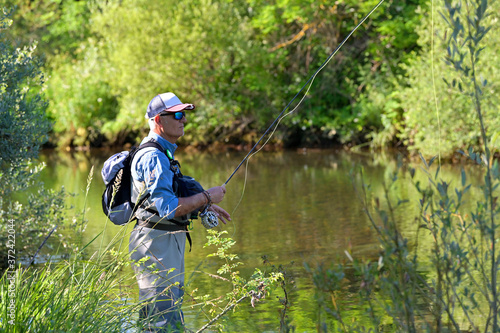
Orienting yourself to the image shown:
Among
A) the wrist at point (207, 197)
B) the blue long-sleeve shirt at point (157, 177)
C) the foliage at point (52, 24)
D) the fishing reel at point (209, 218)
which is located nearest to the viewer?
the blue long-sleeve shirt at point (157, 177)

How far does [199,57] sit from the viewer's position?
947 inches

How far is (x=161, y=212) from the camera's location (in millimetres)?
4281

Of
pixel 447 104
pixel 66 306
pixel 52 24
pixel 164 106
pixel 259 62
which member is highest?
pixel 52 24

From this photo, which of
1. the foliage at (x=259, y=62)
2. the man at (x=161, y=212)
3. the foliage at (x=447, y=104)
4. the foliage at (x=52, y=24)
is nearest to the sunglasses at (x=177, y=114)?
the man at (x=161, y=212)

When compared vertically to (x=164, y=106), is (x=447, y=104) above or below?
below

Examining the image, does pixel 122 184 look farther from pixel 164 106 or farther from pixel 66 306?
pixel 66 306

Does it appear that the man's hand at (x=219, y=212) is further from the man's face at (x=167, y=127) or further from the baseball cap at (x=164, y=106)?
the baseball cap at (x=164, y=106)

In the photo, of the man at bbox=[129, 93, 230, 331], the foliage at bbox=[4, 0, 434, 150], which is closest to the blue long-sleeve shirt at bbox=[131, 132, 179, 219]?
the man at bbox=[129, 93, 230, 331]

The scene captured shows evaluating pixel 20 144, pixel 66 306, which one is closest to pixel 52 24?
pixel 20 144

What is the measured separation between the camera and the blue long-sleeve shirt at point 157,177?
4.29m

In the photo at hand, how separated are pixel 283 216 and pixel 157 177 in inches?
301

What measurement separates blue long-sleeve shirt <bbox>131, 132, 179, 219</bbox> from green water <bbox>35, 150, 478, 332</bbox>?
379 millimetres

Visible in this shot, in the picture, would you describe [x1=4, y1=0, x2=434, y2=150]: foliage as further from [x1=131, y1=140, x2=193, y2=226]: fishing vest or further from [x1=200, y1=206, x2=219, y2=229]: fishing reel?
[x1=131, y1=140, x2=193, y2=226]: fishing vest

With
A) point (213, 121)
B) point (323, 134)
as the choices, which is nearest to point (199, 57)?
point (213, 121)
